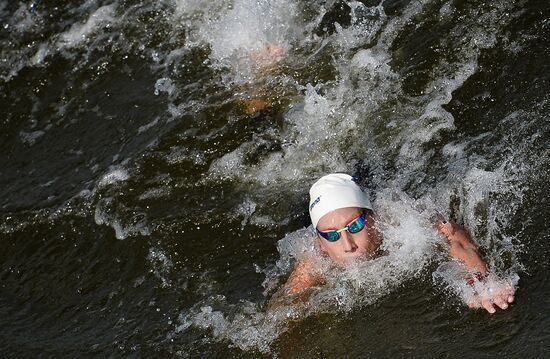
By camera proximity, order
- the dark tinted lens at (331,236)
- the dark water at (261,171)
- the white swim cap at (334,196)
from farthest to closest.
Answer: the white swim cap at (334,196)
the dark tinted lens at (331,236)
the dark water at (261,171)

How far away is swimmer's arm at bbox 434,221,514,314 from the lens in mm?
5375

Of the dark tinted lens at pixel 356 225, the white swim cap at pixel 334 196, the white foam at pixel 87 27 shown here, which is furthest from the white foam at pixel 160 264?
the white foam at pixel 87 27

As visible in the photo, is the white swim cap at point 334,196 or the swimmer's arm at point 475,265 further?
the white swim cap at point 334,196

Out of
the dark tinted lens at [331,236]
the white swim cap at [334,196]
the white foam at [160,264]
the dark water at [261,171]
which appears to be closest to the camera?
the dark water at [261,171]

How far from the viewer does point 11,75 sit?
9805 millimetres

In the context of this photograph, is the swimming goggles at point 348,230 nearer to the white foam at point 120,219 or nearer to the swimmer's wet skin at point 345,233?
the swimmer's wet skin at point 345,233

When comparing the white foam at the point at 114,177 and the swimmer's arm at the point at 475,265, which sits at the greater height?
A: the white foam at the point at 114,177

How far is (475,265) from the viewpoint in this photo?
5.71 m

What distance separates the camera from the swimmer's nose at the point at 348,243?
609 centimetres

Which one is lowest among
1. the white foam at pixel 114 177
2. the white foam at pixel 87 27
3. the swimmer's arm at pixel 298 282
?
the swimmer's arm at pixel 298 282

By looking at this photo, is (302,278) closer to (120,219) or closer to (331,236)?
(331,236)

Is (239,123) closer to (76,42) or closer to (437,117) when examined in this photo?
(437,117)

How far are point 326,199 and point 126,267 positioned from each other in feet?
6.11

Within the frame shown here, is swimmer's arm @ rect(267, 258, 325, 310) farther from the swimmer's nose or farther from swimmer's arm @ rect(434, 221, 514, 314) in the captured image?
swimmer's arm @ rect(434, 221, 514, 314)
